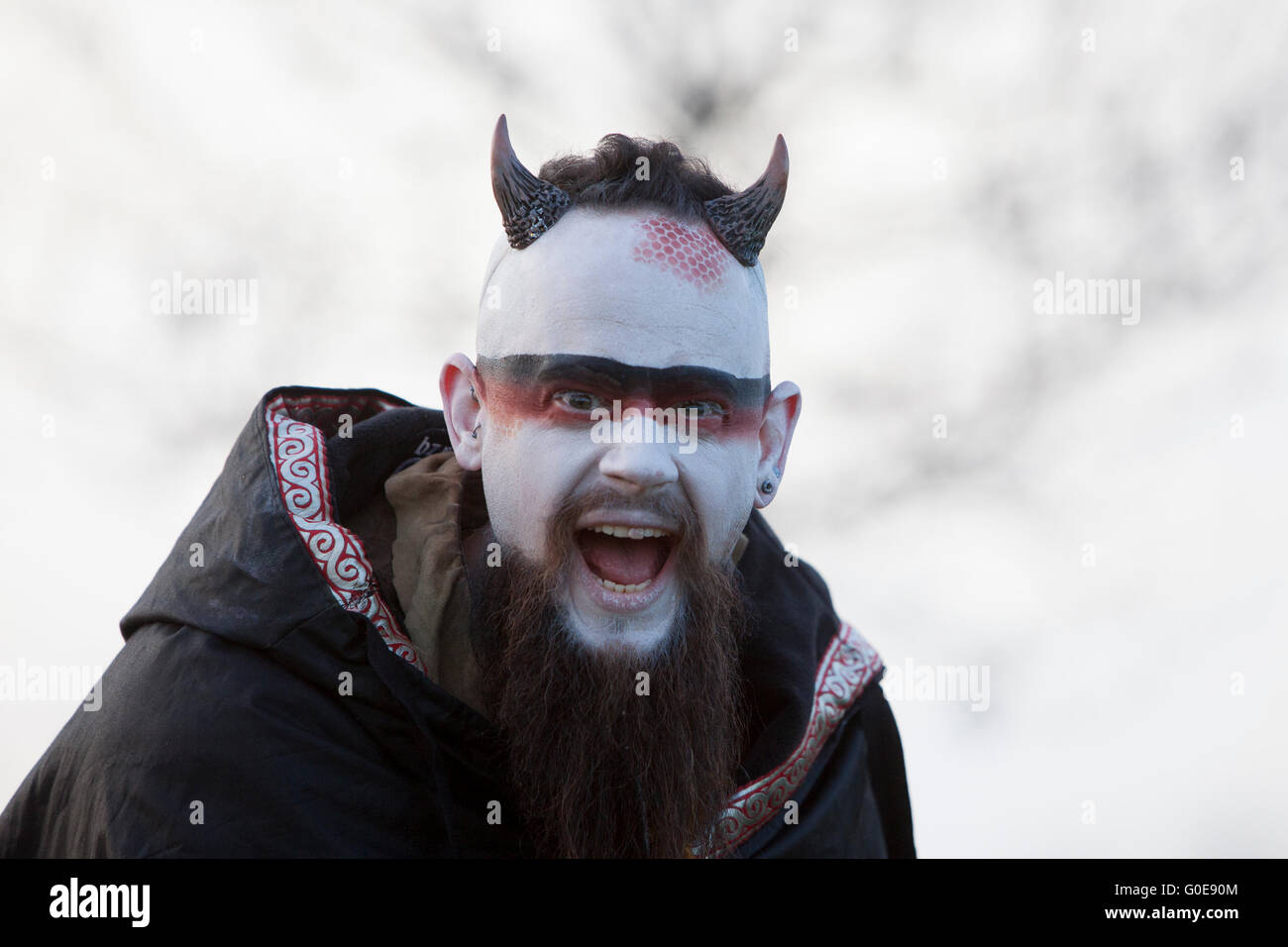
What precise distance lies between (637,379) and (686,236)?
46 centimetres

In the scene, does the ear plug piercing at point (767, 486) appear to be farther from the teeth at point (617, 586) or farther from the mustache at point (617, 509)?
the teeth at point (617, 586)

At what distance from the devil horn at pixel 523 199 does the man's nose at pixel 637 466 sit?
0.64 m

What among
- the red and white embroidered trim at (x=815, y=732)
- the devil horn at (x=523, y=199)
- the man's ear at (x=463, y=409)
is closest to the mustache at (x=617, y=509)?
the man's ear at (x=463, y=409)

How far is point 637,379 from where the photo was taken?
3402 millimetres

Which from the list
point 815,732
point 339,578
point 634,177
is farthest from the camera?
point 815,732

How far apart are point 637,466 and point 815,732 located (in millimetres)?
1327

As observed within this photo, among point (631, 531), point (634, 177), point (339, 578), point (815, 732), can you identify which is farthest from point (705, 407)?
point (815, 732)

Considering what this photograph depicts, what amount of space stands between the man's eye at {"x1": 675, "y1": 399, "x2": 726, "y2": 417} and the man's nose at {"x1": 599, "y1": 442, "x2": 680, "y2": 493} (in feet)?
0.48

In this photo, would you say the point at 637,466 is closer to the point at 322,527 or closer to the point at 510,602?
the point at 510,602

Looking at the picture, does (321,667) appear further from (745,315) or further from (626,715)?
(745,315)

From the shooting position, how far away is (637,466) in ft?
11.0

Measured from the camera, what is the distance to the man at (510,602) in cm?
327
